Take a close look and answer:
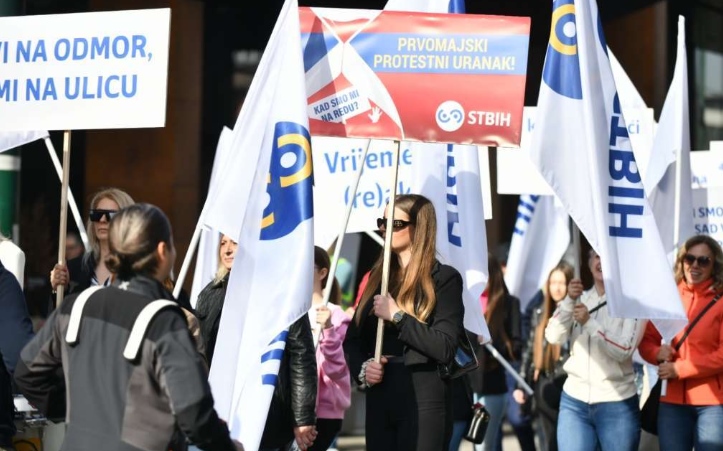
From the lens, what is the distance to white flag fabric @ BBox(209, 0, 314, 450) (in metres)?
5.64

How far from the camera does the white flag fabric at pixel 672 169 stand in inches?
334

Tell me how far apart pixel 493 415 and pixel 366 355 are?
381 centimetres

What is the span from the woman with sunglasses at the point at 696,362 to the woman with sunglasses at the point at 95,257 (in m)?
3.27

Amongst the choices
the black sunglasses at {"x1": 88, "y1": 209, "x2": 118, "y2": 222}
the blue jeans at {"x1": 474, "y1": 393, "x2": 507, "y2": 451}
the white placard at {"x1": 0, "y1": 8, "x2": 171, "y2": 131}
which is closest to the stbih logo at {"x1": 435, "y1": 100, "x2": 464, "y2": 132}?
the white placard at {"x1": 0, "y1": 8, "x2": 171, "y2": 131}

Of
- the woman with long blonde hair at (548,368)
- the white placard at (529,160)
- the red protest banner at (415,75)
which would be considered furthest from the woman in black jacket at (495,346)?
the red protest banner at (415,75)

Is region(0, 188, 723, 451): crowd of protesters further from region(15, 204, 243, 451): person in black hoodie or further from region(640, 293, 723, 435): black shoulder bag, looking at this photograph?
region(640, 293, 723, 435): black shoulder bag

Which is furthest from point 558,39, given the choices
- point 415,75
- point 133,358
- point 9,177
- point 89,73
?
point 133,358

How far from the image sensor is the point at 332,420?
7215 millimetres

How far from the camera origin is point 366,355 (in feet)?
20.1

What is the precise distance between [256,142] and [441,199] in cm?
162

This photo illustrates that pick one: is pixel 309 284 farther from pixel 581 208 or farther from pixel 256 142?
pixel 581 208

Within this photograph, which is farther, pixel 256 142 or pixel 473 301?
pixel 473 301

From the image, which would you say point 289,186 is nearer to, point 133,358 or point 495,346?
point 133,358

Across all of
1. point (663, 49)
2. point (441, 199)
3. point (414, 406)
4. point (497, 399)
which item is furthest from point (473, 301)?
point (663, 49)
